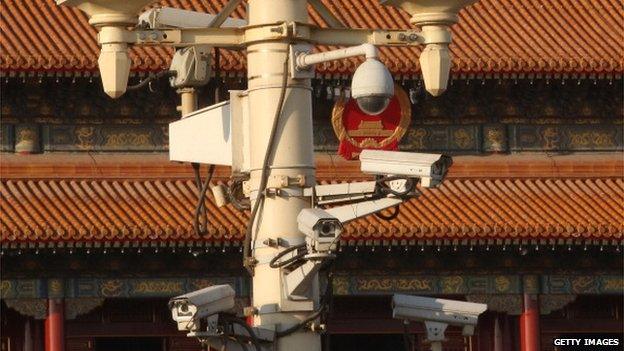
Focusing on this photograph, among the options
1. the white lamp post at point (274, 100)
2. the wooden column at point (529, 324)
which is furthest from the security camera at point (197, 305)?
the wooden column at point (529, 324)

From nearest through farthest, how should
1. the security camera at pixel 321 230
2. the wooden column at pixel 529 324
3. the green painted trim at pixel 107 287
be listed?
the security camera at pixel 321 230
the green painted trim at pixel 107 287
the wooden column at pixel 529 324

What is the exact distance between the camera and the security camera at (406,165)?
9195 millimetres

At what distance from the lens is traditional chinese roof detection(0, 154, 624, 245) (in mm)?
28703

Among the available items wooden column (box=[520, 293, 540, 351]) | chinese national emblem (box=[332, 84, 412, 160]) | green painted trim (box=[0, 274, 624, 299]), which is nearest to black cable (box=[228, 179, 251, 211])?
chinese national emblem (box=[332, 84, 412, 160])

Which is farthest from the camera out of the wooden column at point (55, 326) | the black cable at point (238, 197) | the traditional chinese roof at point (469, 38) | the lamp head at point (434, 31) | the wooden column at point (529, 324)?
the wooden column at point (529, 324)

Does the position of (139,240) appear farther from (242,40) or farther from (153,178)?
(242,40)

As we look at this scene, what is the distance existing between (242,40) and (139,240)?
19.4 m

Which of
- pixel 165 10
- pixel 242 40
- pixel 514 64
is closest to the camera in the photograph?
pixel 242 40

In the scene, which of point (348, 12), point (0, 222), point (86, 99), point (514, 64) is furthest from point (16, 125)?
point (514, 64)

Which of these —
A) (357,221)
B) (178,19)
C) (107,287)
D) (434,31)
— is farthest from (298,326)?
(107,287)

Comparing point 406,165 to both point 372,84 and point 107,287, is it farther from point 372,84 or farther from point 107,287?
point 107,287

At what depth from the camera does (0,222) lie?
28688mm

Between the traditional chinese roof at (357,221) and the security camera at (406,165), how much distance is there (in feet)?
62.9

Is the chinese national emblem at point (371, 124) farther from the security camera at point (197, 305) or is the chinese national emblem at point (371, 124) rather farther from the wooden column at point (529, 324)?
the security camera at point (197, 305)
